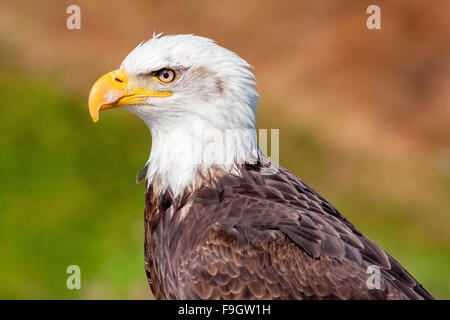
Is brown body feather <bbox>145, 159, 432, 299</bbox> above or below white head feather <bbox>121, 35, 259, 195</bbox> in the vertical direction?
below

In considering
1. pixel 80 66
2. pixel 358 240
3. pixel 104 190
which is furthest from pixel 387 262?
pixel 80 66

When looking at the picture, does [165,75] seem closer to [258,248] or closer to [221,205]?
[221,205]

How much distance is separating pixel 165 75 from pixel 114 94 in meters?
0.34

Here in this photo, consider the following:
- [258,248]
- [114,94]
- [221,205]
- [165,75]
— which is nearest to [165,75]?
[165,75]

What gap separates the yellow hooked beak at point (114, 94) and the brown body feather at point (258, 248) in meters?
0.65

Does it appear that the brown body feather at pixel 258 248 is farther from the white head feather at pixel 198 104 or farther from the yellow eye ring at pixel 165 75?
the yellow eye ring at pixel 165 75

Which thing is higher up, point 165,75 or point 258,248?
point 165,75

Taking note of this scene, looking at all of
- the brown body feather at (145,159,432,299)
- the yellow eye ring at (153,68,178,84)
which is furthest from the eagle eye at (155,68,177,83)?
the brown body feather at (145,159,432,299)

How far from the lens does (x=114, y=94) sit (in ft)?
14.1

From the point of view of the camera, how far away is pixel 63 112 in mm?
12258

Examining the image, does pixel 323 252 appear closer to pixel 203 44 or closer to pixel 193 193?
pixel 193 193

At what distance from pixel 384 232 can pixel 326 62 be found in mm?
3647

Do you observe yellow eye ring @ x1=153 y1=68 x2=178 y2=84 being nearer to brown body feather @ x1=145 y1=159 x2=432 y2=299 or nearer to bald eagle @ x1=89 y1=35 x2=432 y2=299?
bald eagle @ x1=89 y1=35 x2=432 y2=299

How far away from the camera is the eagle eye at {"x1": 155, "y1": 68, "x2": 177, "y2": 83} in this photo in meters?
4.31
